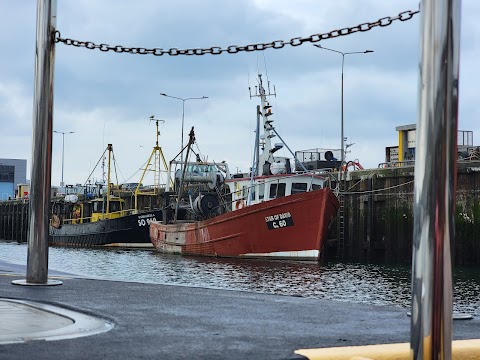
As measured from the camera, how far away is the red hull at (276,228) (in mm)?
27172

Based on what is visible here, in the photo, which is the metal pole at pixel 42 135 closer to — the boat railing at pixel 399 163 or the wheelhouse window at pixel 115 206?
the boat railing at pixel 399 163

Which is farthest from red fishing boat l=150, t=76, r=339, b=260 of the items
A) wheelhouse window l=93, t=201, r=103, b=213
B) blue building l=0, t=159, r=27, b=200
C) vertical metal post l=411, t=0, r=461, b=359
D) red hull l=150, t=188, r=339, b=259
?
blue building l=0, t=159, r=27, b=200

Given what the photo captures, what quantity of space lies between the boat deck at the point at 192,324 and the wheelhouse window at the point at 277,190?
2232 centimetres

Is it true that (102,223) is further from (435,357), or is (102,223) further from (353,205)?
(435,357)

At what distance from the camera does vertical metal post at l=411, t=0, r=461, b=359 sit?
2396 millimetres

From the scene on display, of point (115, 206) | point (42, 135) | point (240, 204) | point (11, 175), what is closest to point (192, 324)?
point (42, 135)

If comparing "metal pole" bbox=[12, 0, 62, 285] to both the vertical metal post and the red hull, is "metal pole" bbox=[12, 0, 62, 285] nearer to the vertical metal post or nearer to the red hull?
the vertical metal post

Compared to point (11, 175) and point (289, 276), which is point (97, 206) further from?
point (11, 175)

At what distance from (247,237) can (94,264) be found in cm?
556

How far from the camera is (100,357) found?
10.1ft

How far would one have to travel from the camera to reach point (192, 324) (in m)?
4.10

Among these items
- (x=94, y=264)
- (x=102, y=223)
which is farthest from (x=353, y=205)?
(x=102, y=223)

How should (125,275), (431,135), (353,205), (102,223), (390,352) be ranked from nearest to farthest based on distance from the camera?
1. (431,135)
2. (390,352)
3. (125,275)
4. (353,205)
5. (102,223)

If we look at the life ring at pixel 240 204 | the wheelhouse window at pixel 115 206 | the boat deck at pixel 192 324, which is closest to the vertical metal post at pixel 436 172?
the boat deck at pixel 192 324
